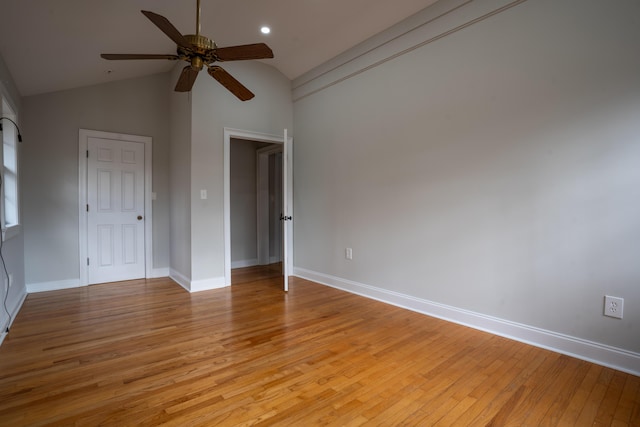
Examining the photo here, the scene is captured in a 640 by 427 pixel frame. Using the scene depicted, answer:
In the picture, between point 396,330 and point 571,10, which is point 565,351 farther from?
point 571,10

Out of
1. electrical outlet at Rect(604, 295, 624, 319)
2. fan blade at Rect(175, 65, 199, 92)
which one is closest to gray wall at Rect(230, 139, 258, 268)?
fan blade at Rect(175, 65, 199, 92)

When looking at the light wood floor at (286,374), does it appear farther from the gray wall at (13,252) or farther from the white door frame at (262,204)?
the white door frame at (262,204)

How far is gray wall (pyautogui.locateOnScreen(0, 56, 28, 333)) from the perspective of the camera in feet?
9.00

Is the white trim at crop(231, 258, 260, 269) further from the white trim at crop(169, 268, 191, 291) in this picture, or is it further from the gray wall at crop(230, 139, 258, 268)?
the white trim at crop(169, 268, 191, 291)

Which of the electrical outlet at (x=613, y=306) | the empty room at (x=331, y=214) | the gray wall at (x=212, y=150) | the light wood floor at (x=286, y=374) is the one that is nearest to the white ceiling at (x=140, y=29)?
the empty room at (x=331, y=214)

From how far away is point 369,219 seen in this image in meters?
3.80

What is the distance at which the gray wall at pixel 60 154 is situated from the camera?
12.8 ft

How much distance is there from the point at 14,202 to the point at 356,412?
4.05 meters

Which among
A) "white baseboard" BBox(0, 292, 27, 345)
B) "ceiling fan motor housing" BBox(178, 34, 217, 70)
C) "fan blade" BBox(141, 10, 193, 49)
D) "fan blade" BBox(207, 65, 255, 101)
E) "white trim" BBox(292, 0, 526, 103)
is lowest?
"white baseboard" BBox(0, 292, 27, 345)

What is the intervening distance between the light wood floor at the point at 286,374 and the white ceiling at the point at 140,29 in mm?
2510

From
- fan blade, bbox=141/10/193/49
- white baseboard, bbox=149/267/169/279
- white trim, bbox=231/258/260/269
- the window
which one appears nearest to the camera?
fan blade, bbox=141/10/193/49

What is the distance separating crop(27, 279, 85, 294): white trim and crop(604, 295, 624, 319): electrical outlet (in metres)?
5.61

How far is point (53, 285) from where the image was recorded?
4.07 metres

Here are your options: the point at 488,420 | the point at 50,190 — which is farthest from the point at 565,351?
the point at 50,190
